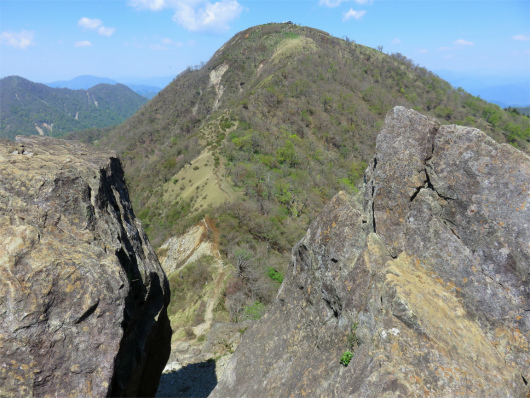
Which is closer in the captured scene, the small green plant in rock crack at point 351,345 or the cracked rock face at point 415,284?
the cracked rock face at point 415,284

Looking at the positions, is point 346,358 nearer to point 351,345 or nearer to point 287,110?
point 351,345

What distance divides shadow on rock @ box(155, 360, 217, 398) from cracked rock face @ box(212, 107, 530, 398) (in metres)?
7.51

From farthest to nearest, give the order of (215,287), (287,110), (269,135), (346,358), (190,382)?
(287,110)
(269,135)
(215,287)
(190,382)
(346,358)

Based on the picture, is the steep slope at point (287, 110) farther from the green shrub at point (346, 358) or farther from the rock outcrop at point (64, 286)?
the green shrub at point (346, 358)

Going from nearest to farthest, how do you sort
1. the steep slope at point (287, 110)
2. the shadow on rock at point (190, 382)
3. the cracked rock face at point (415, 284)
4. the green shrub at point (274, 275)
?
1. the cracked rock face at point (415, 284)
2. the shadow on rock at point (190, 382)
3. the green shrub at point (274, 275)
4. the steep slope at point (287, 110)

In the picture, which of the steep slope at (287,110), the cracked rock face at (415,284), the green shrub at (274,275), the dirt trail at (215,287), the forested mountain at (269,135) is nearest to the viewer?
the cracked rock face at (415,284)

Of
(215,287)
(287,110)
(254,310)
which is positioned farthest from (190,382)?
(287,110)

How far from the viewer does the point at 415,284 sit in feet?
22.7

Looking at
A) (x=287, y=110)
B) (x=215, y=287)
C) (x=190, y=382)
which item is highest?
(x=287, y=110)

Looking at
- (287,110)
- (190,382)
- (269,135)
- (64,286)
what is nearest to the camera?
(64,286)

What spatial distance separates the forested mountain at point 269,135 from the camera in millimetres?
32875

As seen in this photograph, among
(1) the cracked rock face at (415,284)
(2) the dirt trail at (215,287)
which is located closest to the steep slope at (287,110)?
(2) the dirt trail at (215,287)

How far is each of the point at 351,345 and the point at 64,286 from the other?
613 cm

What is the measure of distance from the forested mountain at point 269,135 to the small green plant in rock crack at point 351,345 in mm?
18433
